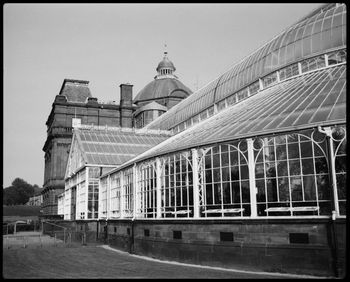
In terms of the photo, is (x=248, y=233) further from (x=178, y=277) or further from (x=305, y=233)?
(x=178, y=277)

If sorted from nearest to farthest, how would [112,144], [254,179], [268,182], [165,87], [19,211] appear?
[254,179], [268,182], [112,144], [165,87], [19,211]

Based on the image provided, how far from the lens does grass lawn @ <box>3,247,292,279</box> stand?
51.8 feet

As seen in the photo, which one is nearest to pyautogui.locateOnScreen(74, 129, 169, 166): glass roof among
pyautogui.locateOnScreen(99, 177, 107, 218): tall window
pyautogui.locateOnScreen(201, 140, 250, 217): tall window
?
pyautogui.locateOnScreen(99, 177, 107, 218): tall window

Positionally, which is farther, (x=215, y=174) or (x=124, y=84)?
(x=124, y=84)

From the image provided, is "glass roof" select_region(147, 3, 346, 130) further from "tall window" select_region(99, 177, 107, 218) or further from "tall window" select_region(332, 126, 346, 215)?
"tall window" select_region(99, 177, 107, 218)

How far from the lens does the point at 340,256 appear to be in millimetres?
14195

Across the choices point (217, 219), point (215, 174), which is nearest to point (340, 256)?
point (217, 219)

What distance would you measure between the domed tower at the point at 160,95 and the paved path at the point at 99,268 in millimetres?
48140

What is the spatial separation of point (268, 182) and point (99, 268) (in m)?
9.21

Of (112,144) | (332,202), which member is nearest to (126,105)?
(112,144)

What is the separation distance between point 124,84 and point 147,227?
48467mm

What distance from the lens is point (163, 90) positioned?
264 feet

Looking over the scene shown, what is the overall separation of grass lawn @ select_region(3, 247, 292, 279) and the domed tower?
48135 mm

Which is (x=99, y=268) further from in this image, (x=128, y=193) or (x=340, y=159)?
(x=340, y=159)
